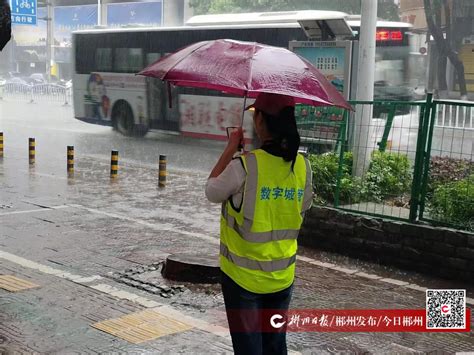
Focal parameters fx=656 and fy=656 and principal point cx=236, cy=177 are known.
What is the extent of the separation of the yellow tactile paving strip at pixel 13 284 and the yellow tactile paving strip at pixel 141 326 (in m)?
1.12

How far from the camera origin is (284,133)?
303 centimetres

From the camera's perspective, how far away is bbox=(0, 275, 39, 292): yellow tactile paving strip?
559cm

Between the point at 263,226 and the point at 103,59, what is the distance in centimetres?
1756

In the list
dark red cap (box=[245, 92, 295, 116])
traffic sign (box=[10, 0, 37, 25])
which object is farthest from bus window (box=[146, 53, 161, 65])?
dark red cap (box=[245, 92, 295, 116])

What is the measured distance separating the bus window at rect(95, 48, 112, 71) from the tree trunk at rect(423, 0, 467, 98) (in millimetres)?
15126

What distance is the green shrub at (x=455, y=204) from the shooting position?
20.4 ft

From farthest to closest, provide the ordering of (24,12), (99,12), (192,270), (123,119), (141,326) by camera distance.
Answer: (99,12) < (24,12) < (123,119) < (192,270) < (141,326)

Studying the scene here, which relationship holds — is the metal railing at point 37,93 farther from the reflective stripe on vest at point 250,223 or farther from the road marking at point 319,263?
the reflective stripe on vest at point 250,223

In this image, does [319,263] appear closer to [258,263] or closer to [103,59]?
[258,263]

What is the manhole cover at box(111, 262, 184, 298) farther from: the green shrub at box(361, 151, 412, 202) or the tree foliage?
the tree foliage

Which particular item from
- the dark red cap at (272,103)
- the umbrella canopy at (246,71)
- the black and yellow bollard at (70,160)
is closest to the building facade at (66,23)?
the black and yellow bollard at (70,160)

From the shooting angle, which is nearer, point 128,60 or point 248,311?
point 248,311

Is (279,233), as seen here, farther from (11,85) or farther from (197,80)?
(11,85)

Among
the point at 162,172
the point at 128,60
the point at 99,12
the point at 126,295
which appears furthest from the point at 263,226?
the point at 99,12
